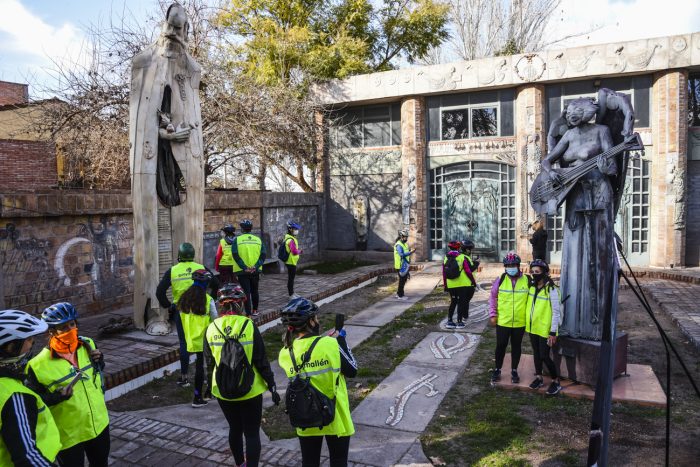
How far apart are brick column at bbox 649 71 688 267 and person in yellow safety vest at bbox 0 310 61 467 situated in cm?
1718

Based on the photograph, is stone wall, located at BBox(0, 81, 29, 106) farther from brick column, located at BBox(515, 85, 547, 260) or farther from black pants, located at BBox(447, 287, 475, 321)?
black pants, located at BBox(447, 287, 475, 321)

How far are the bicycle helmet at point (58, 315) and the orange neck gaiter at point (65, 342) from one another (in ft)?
0.32

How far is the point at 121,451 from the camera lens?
5180mm

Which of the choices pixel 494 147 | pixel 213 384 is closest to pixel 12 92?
pixel 494 147

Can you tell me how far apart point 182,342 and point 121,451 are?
1692mm

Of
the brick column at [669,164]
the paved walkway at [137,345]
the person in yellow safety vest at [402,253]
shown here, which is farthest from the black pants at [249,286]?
the brick column at [669,164]

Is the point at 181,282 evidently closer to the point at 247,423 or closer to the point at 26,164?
the point at 247,423

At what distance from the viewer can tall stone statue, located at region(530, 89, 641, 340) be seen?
21.4 ft

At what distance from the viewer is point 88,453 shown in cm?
392

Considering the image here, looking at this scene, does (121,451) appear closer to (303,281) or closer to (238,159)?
(303,281)

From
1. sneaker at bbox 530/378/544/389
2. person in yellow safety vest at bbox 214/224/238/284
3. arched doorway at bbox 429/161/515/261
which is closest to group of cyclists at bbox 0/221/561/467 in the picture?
sneaker at bbox 530/378/544/389

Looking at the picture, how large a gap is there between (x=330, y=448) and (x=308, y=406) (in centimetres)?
48

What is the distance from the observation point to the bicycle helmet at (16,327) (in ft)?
9.59

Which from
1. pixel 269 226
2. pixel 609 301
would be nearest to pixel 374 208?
pixel 269 226
